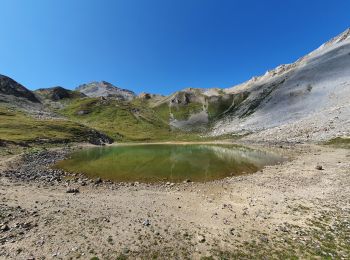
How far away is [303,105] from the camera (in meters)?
128

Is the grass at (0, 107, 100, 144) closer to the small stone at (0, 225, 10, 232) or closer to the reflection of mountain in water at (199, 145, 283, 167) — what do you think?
the reflection of mountain in water at (199, 145, 283, 167)

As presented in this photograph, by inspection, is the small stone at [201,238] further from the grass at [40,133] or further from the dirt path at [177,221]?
the grass at [40,133]

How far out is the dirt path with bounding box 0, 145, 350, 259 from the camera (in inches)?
586

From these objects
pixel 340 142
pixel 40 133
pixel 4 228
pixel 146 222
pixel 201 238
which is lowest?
pixel 201 238

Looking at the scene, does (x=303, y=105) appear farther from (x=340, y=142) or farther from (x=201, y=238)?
(x=201, y=238)

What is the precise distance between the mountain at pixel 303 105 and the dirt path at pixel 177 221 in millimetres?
64650

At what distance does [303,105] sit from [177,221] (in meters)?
130

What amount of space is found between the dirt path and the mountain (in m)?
64.6

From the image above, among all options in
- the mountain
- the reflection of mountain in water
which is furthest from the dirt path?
the mountain

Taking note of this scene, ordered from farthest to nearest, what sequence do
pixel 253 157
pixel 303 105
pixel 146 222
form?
pixel 303 105
pixel 253 157
pixel 146 222

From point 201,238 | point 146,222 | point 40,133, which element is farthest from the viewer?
point 40,133

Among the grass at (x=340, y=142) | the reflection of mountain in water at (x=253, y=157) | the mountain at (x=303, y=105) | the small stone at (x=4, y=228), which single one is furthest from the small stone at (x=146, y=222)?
the mountain at (x=303, y=105)

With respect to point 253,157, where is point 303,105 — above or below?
above

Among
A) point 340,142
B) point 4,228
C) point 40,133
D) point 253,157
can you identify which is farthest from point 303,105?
point 4,228
